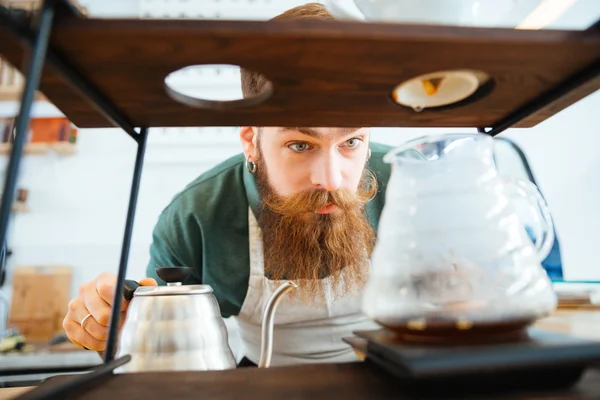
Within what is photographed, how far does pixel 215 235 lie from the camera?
1.19m

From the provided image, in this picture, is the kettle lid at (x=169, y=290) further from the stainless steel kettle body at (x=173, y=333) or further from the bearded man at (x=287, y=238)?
the bearded man at (x=287, y=238)

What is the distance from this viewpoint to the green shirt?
1.16 m

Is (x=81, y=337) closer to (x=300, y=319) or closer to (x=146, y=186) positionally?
(x=300, y=319)

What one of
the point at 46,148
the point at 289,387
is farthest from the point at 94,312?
the point at 46,148

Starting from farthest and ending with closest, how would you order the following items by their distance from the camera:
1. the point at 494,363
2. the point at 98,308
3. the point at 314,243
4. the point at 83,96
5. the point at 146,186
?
the point at 146,186
the point at 314,243
the point at 98,308
the point at 83,96
the point at 494,363

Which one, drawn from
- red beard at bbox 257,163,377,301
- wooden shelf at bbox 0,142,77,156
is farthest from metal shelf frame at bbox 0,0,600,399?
wooden shelf at bbox 0,142,77,156

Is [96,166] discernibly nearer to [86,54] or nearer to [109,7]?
[109,7]

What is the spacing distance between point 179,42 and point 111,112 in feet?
0.53

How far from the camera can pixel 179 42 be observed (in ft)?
1.13

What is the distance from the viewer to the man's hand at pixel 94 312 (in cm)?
68

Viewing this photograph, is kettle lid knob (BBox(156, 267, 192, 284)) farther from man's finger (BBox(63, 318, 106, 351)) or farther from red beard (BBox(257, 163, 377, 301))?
red beard (BBox(257, 163, 377, 301))

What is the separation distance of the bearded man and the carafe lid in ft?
1.73

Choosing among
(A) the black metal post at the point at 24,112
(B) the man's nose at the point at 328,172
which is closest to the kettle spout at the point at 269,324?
(A) the black metal post at the point at 24,112

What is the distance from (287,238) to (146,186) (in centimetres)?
123
